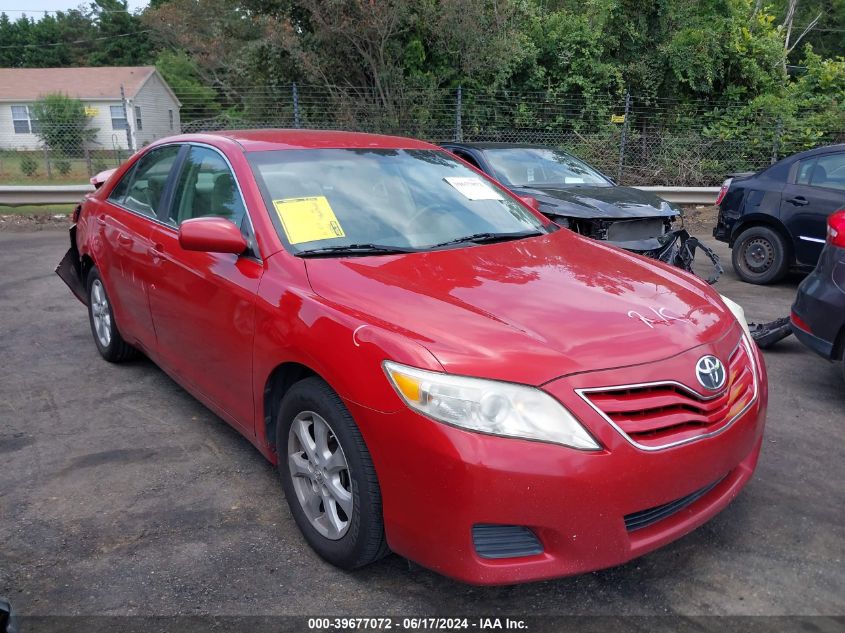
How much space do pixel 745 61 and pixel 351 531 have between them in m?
16.3

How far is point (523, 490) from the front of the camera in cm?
217

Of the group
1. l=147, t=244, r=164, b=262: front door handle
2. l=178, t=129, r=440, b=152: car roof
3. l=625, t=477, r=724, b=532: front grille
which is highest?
l=178, t=129, r=440, b=152: car roof

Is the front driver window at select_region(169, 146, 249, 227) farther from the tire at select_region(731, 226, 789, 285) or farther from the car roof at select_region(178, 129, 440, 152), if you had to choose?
the tire at select_region(731, 226, 789, 285)

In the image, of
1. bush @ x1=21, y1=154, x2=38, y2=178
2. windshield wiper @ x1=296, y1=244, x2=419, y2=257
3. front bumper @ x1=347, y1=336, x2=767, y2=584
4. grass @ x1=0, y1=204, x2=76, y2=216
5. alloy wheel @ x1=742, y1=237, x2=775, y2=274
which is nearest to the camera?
front bumper @ x1=347, y1=336, x2=767, y2=584

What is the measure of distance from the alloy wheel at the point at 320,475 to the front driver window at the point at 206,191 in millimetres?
1045

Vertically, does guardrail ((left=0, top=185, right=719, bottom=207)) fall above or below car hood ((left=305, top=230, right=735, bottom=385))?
below

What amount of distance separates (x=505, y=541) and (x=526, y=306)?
848 mm

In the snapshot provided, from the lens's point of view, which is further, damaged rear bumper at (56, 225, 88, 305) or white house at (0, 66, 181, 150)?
white house at (0, 66, 181, 150)

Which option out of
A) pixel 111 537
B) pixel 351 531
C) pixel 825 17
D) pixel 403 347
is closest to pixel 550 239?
pixel 403 347

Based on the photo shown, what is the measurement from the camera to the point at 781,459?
3629 mm

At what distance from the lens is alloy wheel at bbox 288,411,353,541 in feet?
8.56

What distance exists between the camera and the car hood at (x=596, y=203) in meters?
6.75

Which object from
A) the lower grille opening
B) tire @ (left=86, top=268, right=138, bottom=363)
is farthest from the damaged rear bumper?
the lower grille opening

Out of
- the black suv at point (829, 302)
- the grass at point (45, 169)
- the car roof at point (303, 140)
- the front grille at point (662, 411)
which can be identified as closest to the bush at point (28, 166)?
the grass at point (45, 169)
